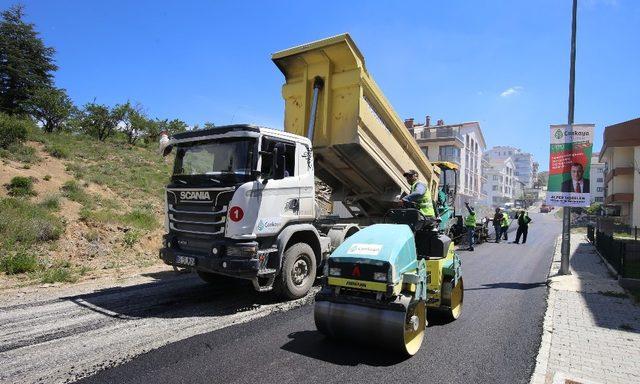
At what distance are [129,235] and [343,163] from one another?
22.5ft

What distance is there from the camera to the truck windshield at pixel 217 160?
5.71 m

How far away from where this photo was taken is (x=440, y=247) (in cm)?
503

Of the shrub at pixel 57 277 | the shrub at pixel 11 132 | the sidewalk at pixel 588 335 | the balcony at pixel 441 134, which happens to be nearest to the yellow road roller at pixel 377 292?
the sidewalk at pixel 588 335

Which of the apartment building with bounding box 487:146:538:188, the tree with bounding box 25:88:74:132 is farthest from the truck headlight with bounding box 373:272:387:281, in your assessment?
the apartment building with bounding box 487:146:538:188

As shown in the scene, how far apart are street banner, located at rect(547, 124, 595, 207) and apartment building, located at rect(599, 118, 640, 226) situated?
27.2 meters

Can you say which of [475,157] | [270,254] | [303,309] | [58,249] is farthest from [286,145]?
[475,157]

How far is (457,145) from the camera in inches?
1844

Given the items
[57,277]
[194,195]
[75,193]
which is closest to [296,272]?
[194,195]

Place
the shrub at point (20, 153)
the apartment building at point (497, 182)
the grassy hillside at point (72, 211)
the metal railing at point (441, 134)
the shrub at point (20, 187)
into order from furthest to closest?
the apartment building at point (497, 182) < the metal railing at point (441, 134) < the shrub at point (20, 153) < the shrub at point (20, 187) < the grassy hillside at point (72, 211)

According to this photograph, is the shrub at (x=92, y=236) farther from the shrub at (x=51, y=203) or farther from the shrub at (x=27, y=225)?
the shrub at (x=51, y=203)

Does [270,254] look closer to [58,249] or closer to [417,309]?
[417,309]

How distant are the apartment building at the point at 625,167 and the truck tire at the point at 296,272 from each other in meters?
33.3

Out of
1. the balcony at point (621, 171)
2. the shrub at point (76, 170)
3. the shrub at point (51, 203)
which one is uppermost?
the balcony at point (621, 171)

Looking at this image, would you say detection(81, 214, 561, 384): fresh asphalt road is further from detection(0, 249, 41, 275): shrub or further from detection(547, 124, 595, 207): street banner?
detection(0, 249, 41, 275): shrub
